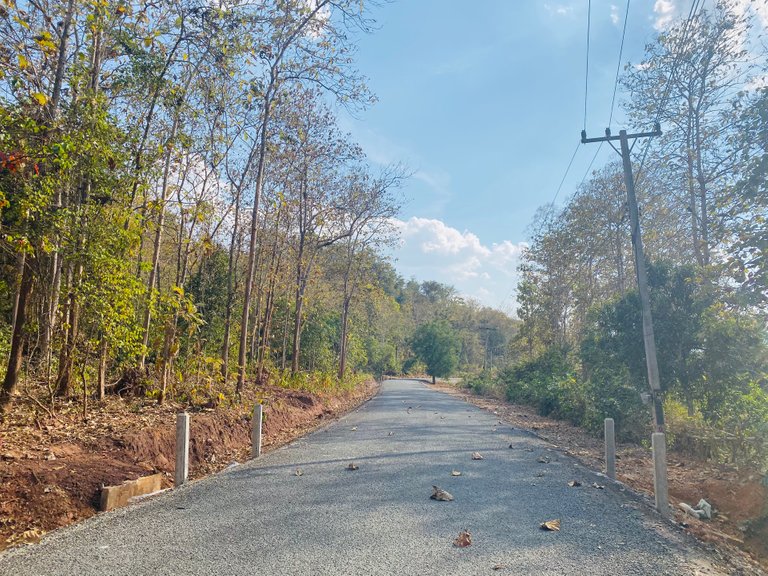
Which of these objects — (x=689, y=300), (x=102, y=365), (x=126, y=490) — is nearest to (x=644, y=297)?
(x=689, y=300)

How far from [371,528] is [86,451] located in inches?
169

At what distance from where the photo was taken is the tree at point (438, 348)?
47906 millimetres

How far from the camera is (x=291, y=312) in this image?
25.8 metres

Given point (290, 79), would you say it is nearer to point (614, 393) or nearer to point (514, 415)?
point (614, 393)

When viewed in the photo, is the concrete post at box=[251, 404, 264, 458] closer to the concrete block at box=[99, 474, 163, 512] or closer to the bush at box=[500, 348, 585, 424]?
the concrete block at box=[99, 474, 163, 512]

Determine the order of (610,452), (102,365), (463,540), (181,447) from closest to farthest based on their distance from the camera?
(463,540) < (181,447) < (610,452) < (102,365)

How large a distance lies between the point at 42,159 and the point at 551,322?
2549cm

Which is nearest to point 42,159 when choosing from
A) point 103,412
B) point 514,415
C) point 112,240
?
point 112,240

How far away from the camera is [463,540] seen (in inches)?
179

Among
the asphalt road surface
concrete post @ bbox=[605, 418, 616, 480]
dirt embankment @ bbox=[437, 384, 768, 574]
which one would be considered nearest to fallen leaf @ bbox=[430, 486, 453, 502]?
the asphalt road surface

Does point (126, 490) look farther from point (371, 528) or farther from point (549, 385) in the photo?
point (549, 385)

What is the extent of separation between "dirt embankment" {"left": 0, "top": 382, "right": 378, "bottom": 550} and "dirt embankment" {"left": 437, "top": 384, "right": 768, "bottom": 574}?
6485 mm

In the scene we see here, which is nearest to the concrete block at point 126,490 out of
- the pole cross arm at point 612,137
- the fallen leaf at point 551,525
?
the fallen leaf at point 551,525

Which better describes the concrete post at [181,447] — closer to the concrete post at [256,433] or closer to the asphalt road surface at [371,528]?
the asphalt road surface at [371,528]
